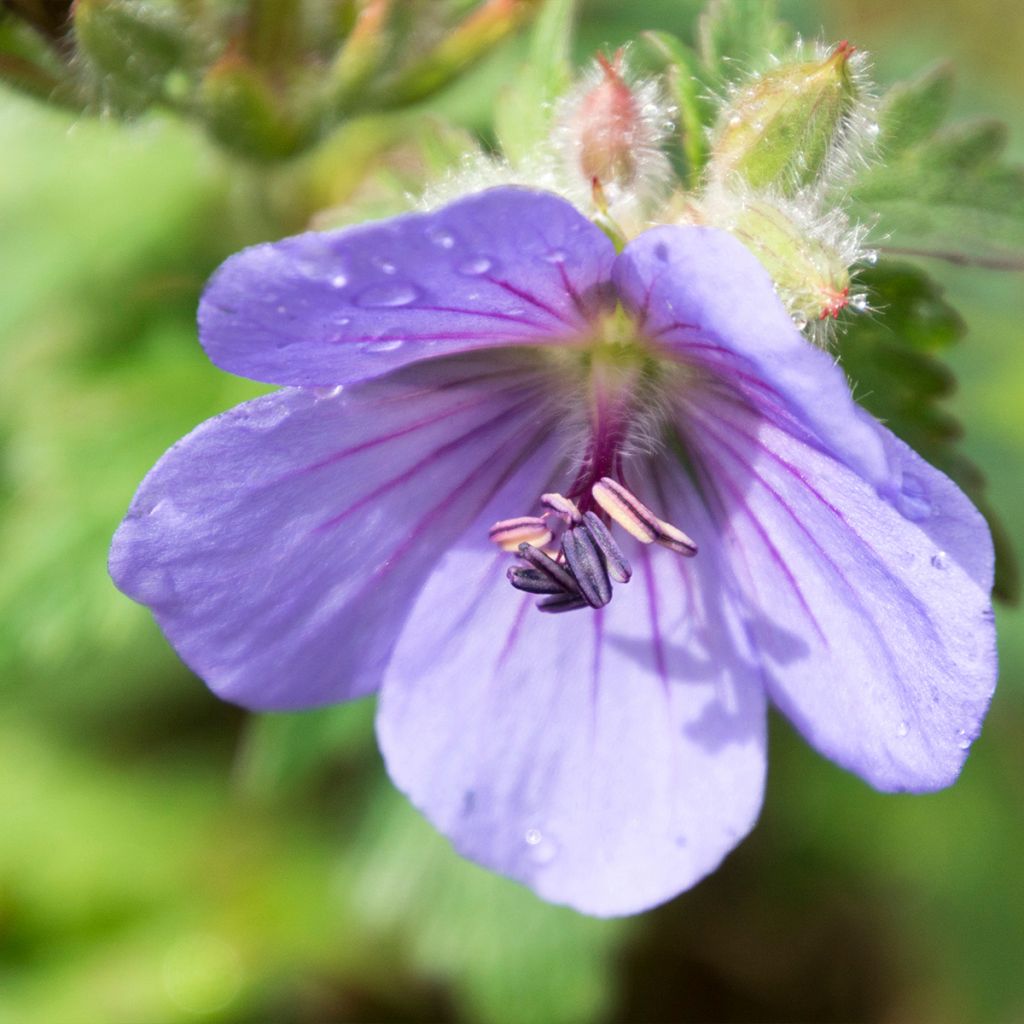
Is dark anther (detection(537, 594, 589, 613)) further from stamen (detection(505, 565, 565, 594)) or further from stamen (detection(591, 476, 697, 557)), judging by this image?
stamen (detection(591, 476, 697, 557))

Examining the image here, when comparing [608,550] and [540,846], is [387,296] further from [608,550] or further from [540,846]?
[540,846]

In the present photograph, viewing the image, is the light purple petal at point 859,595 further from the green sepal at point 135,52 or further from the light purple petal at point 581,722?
the green sepal at point 135,52

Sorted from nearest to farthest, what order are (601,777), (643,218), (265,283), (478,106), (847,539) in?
(265,283), (847,539), (643,218), (601,777), (478,106)

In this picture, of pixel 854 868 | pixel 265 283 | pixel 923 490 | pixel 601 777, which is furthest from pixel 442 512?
pixel 854 868

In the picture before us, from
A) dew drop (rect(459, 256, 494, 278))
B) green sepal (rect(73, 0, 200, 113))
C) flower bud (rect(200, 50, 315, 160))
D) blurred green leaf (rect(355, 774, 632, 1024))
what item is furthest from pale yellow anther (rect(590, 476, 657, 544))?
blurred green leaf (rect(355, 774, 632, 1024))


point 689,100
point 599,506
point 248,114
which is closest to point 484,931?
point 599,506

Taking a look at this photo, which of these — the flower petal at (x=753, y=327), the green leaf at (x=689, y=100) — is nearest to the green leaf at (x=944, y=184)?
the green leaf at (x=689, y=100)

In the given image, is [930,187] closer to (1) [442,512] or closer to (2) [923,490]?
(2) [923,490]

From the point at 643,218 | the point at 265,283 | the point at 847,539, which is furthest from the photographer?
the point at 643,218

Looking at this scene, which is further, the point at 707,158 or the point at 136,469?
the point at 136,469
